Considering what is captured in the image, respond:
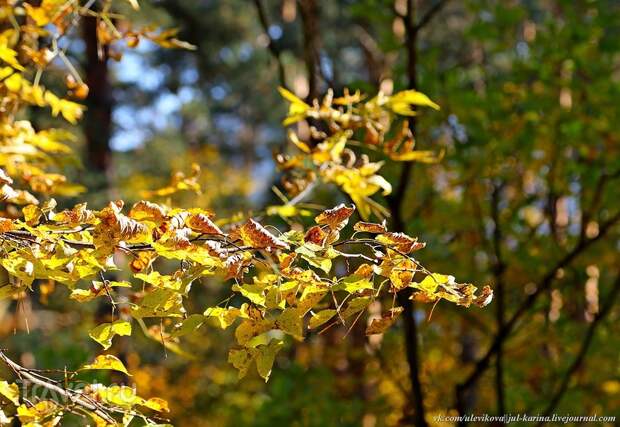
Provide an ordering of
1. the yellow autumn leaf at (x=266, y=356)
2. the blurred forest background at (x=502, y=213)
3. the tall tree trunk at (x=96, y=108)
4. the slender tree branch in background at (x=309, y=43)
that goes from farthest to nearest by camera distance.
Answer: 1. the tall tree trunk at (x=96, y=108)
2. the blurred forest background at (x=502, y=213)
3. the slender tree branch in background at (x=309, y=43)
4. the yellow autumn leaf at (x=266, y=356)

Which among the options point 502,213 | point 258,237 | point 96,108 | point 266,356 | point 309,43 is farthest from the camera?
point 96,108

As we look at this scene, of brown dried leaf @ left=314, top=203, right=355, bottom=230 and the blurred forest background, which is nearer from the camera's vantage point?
brown dried leaf @ left=314, top=203, right=355, bottom=230

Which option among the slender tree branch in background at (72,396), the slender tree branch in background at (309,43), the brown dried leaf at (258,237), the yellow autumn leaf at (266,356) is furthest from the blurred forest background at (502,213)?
the brown dried leaf at (258,237)

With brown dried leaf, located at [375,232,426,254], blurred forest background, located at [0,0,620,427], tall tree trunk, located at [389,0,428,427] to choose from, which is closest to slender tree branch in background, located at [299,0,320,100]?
blurred forest background, located at [0,0,620,427]

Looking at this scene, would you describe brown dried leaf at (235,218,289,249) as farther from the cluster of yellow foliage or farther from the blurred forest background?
the blurred forest background

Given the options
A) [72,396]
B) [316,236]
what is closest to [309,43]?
[316,236]

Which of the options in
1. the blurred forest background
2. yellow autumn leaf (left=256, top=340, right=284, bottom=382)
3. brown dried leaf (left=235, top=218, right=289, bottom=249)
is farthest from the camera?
the blurred forest background

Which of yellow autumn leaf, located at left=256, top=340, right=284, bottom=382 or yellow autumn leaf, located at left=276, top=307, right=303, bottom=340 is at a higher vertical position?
yellow autumn leaf, located at left=276, top=307, right=303, bottom=340

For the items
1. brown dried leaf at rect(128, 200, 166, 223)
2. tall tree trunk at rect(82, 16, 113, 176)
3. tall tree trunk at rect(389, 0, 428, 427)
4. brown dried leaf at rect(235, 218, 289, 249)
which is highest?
brown dried leaf at rect(128, 200, 166, 223)

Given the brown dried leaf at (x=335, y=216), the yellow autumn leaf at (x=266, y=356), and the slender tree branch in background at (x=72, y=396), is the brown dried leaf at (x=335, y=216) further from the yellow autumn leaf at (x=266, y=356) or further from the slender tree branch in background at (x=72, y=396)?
the slender tree branch in background at (x=72, y=396)

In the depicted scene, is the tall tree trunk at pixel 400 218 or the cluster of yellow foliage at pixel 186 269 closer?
the cluster of yellow foliage at pixel 186 269

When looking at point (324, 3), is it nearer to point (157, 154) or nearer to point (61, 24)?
point (157, 154)

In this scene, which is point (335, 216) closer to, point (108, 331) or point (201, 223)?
point (201, 223)

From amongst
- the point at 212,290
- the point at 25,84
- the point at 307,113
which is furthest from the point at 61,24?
the point at 212,290
